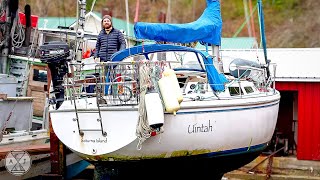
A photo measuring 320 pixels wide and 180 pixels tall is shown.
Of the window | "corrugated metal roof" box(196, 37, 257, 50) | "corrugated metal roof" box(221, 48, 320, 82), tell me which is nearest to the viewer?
the window

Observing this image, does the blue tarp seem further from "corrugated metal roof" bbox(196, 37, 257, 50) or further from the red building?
"corrugated metal roof" bbox(196, 37, 257, 50)

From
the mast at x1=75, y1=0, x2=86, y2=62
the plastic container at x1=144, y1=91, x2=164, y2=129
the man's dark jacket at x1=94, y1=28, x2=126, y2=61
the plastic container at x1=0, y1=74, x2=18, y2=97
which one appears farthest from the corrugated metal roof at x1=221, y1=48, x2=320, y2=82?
the plastic container at x1=144, y1=91, x2=164, y2=129

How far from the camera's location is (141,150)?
1159cm

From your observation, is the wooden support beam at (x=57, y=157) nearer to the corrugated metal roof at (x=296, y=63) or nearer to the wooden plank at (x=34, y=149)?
the wooden plank at (x=34, y=149)

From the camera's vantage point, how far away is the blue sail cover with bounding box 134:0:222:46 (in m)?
12.8

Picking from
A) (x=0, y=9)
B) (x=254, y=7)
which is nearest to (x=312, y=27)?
(x=254, y=7)

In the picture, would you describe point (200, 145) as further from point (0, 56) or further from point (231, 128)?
point (0, 56)

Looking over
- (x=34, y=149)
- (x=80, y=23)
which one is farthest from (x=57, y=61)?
(x=34, y=149)

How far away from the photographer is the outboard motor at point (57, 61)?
1280 cm

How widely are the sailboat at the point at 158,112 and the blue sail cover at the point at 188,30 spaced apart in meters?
0.02

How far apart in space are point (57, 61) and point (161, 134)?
2.85m

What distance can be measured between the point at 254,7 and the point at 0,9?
2720 centimetres

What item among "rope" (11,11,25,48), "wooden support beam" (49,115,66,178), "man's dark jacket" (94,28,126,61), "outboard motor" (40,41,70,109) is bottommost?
"wooden support beam" (49,115,66,178)
